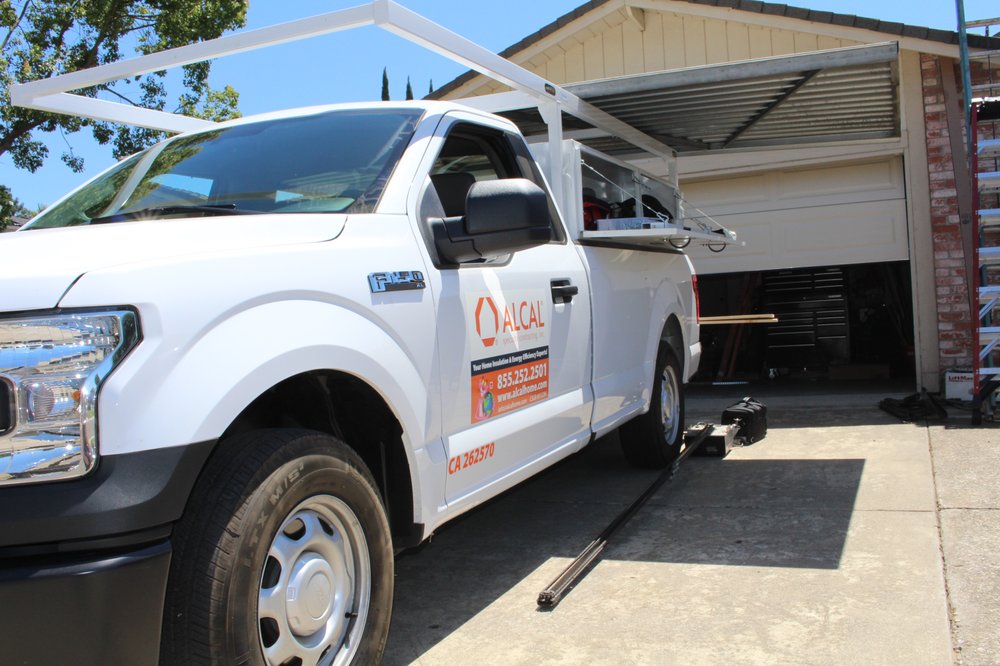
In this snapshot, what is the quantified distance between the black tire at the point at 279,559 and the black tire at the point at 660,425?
11.1 ft

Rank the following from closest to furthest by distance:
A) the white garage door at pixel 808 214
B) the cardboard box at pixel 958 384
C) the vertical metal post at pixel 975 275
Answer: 1. the vertical metal post at pixel 975 275
2. the cardboard box at pixel 958 384
3. the white garage door at pixel 808 214

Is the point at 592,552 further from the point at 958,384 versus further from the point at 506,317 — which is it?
the point at 958,384

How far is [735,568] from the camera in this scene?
4.05m

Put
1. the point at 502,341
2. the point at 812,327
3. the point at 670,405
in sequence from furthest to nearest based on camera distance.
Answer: the point at 812,327, the point at 670,405, the point at 502,341

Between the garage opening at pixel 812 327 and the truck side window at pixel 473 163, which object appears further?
the garage opening at pixel 812 327

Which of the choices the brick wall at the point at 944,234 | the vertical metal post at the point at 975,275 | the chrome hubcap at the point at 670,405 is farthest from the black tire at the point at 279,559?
the brick wall at the point at 944,234

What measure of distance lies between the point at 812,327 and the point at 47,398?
11945 millimetres

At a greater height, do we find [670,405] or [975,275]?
[975,275]

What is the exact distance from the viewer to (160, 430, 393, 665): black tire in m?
2.09

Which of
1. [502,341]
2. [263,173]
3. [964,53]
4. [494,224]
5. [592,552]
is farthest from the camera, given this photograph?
[964,53]

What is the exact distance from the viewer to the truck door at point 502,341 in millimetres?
3266

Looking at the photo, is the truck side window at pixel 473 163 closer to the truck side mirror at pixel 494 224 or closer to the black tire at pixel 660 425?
the truck side mirror at pixel 494 224

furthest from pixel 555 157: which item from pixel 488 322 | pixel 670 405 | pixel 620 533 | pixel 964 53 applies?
pixel 964 53

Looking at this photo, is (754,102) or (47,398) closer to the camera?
(47,398)
